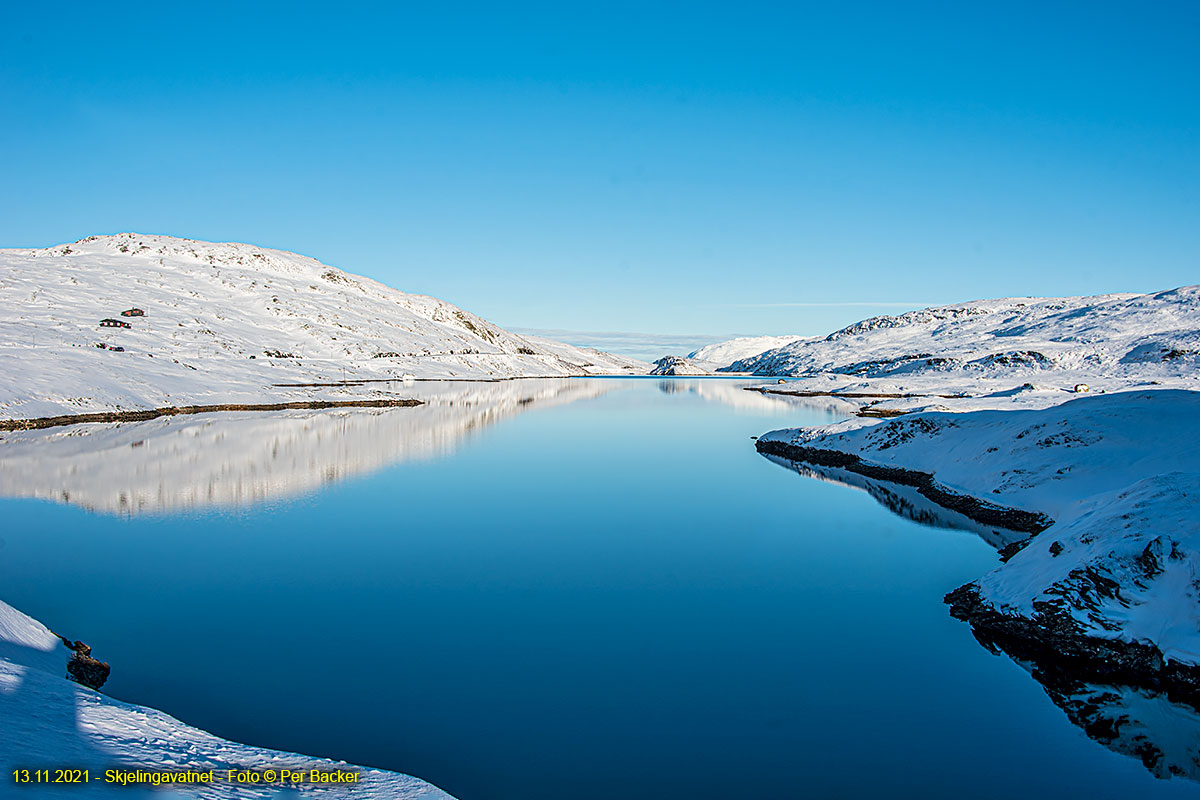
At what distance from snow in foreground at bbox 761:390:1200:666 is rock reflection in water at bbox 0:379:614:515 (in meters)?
25.2

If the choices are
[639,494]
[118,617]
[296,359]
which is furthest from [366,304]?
[118,617]

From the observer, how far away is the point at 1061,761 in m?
9.42

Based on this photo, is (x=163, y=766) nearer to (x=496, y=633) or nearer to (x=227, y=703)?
(x=227, y=703)

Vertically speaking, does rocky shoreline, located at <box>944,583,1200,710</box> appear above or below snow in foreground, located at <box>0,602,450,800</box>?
below

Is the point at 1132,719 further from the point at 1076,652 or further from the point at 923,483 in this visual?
the point at 923,483

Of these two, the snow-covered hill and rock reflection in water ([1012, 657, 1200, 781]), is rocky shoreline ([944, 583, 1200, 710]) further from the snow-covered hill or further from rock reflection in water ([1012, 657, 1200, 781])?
the snow-covered hill

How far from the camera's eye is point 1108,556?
13469 millimetres

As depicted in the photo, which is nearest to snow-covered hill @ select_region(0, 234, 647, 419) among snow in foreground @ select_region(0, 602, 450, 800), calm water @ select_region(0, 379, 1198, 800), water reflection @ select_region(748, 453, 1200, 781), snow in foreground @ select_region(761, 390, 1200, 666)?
calm water @ select_region(0, 379, 1198, 800)

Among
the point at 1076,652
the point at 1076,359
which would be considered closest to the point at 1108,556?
the point at 1076,652

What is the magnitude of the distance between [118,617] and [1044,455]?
29.1 m

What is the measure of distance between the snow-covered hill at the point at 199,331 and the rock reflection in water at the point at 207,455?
31.6 ft

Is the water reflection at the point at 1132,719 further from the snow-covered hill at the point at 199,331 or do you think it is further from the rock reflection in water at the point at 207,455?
the snow-covered hill at the point at 199,331

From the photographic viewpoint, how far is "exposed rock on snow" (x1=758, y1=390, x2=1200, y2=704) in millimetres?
12164

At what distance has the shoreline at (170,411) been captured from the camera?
152 ft
